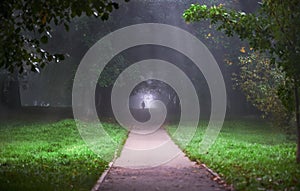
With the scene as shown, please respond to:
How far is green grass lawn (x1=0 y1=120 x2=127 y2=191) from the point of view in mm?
8326

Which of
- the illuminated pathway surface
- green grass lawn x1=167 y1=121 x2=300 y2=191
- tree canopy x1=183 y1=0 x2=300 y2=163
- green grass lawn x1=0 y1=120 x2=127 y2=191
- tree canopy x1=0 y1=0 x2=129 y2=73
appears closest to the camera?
tree canopy x1=0 y1=0 x2=129 y2=73

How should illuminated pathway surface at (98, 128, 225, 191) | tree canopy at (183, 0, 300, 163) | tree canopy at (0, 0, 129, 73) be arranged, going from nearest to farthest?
tree canopy at (0, 0, 129, 73) → illuminated pathway surface at (98, 128, 225, 191) → tree canopy at (183, 0, 300, 163)

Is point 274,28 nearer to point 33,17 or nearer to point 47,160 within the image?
point 33,17

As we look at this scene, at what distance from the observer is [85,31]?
28.1 m

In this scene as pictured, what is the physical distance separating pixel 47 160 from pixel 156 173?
358 centimetres

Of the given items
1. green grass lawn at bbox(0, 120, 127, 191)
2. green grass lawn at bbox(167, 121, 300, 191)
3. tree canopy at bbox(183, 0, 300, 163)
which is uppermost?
tree canopy at bbox(183, 0, 300, 163)

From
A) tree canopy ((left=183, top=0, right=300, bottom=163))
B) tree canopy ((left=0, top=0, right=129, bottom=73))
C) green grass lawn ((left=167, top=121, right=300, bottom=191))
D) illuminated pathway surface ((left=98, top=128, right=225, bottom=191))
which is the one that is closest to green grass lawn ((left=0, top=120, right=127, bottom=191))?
illuminated pathway surface ((left=98, top=128, right=225, bottom=191))

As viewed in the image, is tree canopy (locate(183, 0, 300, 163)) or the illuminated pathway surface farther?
tree canopy (locate(183, 0, 300, 163))

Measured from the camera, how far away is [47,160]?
12102 mm

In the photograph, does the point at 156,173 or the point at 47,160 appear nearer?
the point at 156,173

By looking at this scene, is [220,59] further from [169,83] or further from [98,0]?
[98,0]

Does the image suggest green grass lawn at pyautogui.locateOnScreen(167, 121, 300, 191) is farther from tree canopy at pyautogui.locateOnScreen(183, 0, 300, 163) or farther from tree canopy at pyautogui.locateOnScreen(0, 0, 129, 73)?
tree canopy at pyautogui.locateOnScreen(0, 0, 129, 73)

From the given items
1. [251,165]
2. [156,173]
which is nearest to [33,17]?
[156,173]

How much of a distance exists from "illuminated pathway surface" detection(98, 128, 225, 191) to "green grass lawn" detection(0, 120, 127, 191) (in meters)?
0.51
